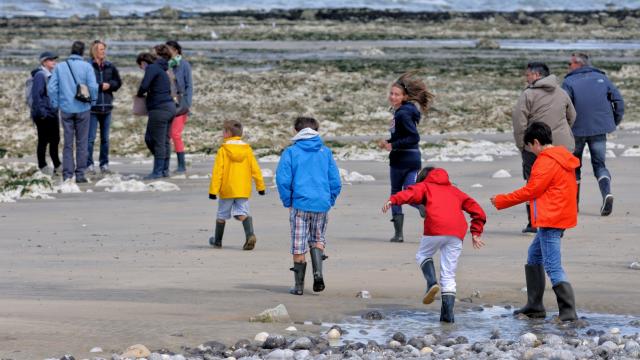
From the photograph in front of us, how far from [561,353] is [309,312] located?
2031 millimetres

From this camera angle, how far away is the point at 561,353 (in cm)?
754

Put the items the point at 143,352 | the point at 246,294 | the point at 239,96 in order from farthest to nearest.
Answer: the point at 239,96, the point at 246,294, the point at 143,352

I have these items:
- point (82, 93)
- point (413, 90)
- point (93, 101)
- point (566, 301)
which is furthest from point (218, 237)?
point (93, 101)

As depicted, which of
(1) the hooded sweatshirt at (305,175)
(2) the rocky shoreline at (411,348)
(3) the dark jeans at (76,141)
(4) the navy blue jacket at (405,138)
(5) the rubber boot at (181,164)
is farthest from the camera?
(5) the rubber boot at (181,164)

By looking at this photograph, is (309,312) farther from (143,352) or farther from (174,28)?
(174,28)

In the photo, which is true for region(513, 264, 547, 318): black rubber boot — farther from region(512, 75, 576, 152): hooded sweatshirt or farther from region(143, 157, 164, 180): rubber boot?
→ region(143, 157, 164, 180): rubber boot

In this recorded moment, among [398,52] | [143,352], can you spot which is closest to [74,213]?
[143,352]

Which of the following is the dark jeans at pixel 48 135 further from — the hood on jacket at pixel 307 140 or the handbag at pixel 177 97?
the hood on jacket at pixel 307 140

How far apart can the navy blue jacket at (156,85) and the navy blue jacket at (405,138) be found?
5705 millimetres

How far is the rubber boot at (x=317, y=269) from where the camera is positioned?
9625 millimetres

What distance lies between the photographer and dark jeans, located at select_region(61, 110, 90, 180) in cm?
1678

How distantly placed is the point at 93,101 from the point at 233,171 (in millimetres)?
5375

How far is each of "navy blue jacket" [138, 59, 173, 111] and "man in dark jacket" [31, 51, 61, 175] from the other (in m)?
1.39

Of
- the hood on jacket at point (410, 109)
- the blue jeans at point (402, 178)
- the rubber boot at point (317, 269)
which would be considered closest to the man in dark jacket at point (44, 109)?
the blue jeans at point (402, 178)
